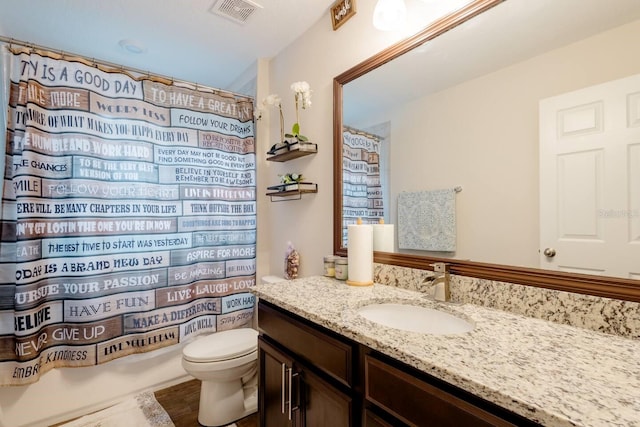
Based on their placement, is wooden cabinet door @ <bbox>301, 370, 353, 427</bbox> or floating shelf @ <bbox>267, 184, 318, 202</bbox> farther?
floating shelf @ <bbox>267, 184, 318, 202</bbox>

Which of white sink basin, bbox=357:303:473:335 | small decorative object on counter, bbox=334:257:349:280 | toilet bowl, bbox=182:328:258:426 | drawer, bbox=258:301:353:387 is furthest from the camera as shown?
toilet bowl, bbox=182:328:258:426

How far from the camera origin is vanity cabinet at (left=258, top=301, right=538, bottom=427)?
63 centimetres

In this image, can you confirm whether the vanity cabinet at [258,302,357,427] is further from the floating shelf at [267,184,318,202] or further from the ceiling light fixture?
the ceiling light fixture

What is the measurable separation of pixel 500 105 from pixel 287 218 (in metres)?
1.45

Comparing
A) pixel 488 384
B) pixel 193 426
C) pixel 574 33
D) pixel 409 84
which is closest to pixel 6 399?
pixel 193 426

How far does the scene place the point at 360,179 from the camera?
1588 millimetres

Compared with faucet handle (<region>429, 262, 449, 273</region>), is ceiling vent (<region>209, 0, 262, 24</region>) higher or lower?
higher

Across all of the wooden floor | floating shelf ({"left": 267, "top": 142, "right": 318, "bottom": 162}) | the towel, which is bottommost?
the wooden floor

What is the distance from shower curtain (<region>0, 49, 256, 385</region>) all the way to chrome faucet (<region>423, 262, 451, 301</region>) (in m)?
1.49

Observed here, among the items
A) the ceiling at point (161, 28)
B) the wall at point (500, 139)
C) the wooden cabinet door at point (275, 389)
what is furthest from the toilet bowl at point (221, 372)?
the ceiling at point (161, 28)

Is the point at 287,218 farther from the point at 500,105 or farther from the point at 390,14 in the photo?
the point at 500,105

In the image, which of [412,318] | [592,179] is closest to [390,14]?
[592,179]

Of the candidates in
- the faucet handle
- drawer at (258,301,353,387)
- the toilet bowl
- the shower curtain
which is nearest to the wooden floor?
the toilet bowl

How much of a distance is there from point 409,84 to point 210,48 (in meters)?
1.53
